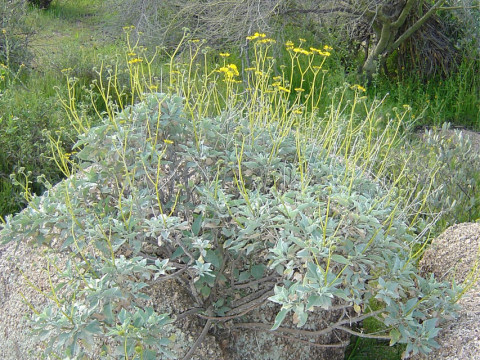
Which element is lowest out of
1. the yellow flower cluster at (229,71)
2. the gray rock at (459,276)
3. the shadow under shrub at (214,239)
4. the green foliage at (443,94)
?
the green foliage at (443,94)

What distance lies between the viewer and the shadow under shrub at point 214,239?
2014mm

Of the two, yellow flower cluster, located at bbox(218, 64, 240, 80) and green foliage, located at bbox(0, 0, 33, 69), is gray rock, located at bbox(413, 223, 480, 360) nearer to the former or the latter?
yellow flower cluster, located at bbox(218, 64, 240, 80)

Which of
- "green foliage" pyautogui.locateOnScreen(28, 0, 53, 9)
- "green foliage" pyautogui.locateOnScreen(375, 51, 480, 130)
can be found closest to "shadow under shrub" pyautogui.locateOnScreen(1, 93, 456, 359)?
"green foliage" pyautogui.locateOnScreen(375, 51, 480, 130)

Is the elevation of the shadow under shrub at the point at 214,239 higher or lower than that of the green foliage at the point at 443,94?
higher

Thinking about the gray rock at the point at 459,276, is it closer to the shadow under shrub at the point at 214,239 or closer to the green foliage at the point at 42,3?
the shadow under shrub at the point at 214,239

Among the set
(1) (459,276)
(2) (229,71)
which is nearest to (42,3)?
(2) (229,71)

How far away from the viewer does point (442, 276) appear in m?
2.71

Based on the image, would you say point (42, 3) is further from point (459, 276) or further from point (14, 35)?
point (459, 276)

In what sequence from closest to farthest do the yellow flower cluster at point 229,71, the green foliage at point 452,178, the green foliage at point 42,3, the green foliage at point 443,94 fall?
the yellow flower cluster at point 229,71 → the green foliage at point 452,178 → the green foliage at point 443,94 → the green foliage at point 42,3

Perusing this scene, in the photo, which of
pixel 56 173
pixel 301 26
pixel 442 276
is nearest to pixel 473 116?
pixel 301 26

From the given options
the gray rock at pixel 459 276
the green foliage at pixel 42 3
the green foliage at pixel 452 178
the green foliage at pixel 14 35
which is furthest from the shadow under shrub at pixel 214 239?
the green foliage at pixel 42 3

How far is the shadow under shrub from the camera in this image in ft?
6.61

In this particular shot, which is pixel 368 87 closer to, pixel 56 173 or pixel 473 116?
pixel 473 116

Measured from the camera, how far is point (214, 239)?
7.86 feet
